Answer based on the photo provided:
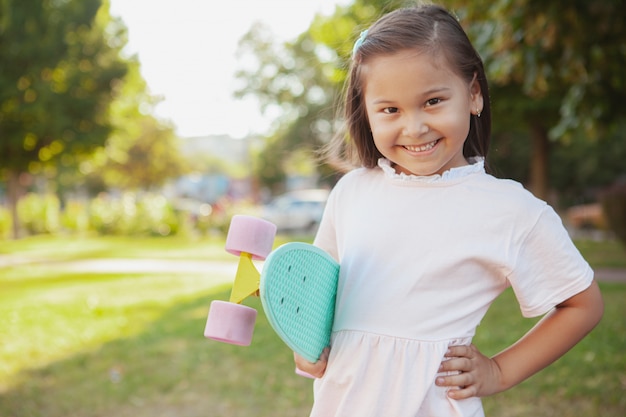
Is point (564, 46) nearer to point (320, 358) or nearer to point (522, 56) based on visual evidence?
point (522, 56)

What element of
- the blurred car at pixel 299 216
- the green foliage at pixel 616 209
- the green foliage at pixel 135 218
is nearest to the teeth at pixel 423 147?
the green foliage at pixel 616 209

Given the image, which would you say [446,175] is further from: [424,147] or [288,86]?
[288,86]

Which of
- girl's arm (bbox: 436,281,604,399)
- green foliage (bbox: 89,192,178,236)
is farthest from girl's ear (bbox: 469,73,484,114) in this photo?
green foliage (bbox: 89,192,178,236)

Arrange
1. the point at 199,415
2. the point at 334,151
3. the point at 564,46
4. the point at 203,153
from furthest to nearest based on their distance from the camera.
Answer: the point at 203,153, the point at 564,46, the point at 199,415, the point at 334,151

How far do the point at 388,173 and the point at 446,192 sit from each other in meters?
0.15

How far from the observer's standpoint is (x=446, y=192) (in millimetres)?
1432

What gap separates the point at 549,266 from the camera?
1.35 m

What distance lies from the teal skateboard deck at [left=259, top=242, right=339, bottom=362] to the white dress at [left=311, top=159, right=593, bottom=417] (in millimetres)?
48

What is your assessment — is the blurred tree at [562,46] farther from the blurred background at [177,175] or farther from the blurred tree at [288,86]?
the blurred tree at [288,86]

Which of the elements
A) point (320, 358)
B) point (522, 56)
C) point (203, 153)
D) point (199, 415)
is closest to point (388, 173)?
point (320, 358)

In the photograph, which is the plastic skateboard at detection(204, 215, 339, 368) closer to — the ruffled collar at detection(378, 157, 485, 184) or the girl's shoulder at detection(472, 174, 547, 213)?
the ruffled collar at detection(378, 157, 485, 184)

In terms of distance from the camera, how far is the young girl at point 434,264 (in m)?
1.35

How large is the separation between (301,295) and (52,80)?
57.3ft

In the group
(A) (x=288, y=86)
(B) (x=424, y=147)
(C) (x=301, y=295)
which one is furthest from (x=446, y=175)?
(A) (x=288, y=86)
